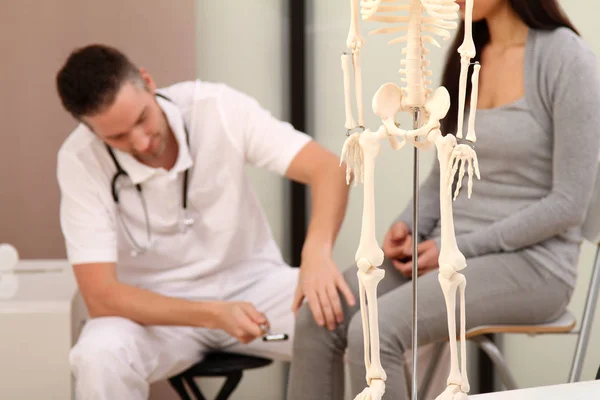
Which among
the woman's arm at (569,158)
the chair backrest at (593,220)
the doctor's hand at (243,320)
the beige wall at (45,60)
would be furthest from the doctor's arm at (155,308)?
the beige wall at (45,60)

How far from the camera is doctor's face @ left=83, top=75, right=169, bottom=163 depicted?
1.90 m

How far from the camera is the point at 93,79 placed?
1.93m

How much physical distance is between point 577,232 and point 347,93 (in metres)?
0.84

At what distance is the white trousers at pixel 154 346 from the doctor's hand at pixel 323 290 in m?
0.31

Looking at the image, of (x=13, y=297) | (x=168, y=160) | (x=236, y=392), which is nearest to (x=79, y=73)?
(x=168, y=160)

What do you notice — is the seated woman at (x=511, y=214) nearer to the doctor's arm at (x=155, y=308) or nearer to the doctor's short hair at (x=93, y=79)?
the doctor's arm at (x=155, y=308)

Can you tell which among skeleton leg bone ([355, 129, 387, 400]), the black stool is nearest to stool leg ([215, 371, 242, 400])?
the black stool

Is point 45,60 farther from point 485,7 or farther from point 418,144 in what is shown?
point 418,144

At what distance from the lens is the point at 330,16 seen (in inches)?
112

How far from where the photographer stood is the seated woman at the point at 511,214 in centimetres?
157

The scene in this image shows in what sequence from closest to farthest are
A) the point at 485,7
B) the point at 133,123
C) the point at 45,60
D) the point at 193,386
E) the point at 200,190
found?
the point at 485,7 → the point at 133,123 → the point at 193,386 → the point at 200,190 → the point at 45,60

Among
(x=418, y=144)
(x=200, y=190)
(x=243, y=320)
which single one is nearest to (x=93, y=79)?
(x=200, y=190)

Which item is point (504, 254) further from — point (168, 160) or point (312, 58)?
point (312, 58)

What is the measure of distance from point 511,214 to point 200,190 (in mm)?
817
